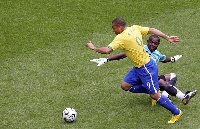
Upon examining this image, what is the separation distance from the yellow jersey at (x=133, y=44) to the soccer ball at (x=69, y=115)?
1.78 metres

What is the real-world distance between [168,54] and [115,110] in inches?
152

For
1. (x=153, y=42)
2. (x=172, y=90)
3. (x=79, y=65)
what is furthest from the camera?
(x=79, y=65)

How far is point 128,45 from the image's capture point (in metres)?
10.3

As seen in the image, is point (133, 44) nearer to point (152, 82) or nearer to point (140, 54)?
point (140, 54)

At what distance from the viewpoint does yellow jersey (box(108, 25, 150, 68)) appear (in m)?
10.2

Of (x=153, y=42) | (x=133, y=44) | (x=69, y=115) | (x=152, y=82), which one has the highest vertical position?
(x=133, y=44)

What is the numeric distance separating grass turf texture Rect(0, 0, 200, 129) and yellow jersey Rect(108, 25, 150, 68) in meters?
1.41

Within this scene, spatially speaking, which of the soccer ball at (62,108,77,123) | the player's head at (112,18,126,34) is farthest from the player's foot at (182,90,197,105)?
the soccer ball at (62,108,77,123)

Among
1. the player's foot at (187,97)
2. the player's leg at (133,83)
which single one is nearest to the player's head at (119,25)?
the player's leg at (133,83)

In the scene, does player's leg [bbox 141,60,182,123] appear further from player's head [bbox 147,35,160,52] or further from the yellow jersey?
player's head [bbox 147,35,160,52]

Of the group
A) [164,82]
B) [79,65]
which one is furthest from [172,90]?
[79,65]

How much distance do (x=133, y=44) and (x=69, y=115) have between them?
2.15 metres

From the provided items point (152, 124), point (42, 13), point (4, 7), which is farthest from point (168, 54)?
point (4, 7)

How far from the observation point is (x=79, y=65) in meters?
14.1
